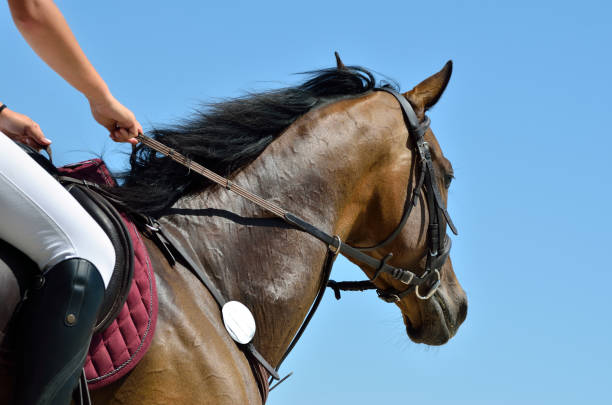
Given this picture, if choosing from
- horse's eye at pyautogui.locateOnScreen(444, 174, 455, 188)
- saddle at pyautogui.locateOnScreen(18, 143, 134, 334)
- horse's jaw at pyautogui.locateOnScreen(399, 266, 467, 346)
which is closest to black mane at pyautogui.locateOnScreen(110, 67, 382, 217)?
saddle at pyautogui.locateOnScreen(18, 143, 134, 334)

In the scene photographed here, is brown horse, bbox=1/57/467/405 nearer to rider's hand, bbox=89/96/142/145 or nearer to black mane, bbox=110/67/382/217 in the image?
black mane, bbox=110/67/382/217

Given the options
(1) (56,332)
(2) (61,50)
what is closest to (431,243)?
(1) (56,332)

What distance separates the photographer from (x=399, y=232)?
4.69 m

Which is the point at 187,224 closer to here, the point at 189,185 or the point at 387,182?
the point at 189,185

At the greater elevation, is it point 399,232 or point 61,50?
point 61,50

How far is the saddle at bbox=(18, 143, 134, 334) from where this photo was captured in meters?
3.05

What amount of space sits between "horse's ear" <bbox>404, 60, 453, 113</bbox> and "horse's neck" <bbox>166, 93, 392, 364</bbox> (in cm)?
72

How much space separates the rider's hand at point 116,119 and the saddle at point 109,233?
0.91 ft

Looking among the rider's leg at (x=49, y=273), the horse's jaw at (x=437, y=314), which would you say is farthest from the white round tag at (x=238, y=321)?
the horse's jaw at (x=437, y=314)

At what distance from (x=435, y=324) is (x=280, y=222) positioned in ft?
5.78

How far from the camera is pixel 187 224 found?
3.85 m

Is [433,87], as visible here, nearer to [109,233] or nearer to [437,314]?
[437,314]

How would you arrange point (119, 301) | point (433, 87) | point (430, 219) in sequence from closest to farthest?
1. point (119, 301)
2. point (430, 219)
3. point (433, 87)

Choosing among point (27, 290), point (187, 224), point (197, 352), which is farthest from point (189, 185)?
point (27, 290)
